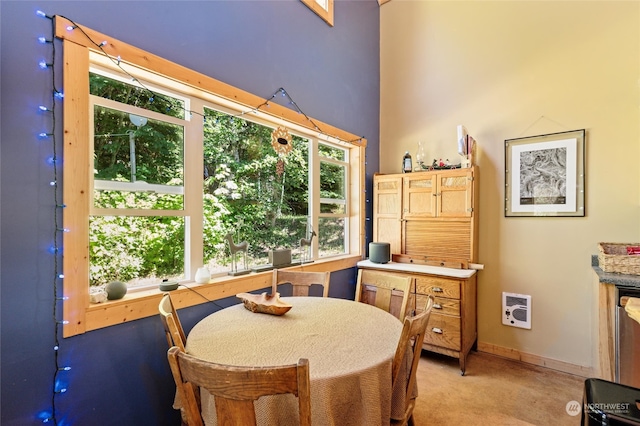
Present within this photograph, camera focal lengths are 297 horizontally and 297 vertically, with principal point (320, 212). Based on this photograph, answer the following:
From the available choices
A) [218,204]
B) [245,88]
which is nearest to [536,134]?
[245,88]

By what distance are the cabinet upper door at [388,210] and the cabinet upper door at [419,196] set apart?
0.08 m

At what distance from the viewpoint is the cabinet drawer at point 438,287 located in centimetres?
271

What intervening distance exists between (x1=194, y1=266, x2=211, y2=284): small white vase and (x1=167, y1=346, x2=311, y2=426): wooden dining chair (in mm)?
1186

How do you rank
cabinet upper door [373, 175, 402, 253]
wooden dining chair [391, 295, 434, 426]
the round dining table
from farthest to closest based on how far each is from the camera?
cabinet upper door [373, 175, 402, 253] < wooden dining chair [391, 295, 434, 426] < the round dining table

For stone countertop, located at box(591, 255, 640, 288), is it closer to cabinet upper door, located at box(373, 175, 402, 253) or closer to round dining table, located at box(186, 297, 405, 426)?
round dining table, located at box(186, 297, 405, 426)

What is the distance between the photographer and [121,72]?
170 cm

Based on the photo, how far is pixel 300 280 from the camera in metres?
2.37

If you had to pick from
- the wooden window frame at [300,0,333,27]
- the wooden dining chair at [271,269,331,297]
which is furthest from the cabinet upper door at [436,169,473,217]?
the wooden window frame at [300,0,333,27]

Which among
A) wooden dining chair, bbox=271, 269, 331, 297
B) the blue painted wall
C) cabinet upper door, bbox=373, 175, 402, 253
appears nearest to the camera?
the blue painted wall

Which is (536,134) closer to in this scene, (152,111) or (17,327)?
(152,111)

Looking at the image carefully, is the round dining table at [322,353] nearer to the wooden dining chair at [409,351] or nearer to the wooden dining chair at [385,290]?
the wooden dining chair at [409,351]

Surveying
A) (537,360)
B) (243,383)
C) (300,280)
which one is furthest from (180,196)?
(537,360)

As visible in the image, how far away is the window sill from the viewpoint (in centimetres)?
152

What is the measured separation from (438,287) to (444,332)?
1.34 feet
